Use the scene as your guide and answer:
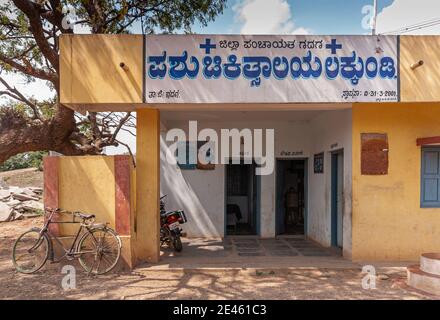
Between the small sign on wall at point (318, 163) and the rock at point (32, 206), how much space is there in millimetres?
10820

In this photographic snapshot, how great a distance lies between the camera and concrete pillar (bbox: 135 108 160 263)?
6199mm

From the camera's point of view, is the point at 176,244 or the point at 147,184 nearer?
the point at 147,184

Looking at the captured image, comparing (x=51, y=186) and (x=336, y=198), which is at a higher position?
(x=51, y=186)

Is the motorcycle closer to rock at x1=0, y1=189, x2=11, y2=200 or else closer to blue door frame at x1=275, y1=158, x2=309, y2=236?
blue door frame at x1=275, y1=158, x2=309, y2=236

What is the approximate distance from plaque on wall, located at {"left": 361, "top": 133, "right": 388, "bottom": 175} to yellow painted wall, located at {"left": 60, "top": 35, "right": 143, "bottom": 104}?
159 inches

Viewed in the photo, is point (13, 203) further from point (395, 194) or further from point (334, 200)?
point (395, 194)

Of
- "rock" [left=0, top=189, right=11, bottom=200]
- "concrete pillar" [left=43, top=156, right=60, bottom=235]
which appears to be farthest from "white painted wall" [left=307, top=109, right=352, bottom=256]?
"rock" [left=0, top=189, right=11, bottom=200]

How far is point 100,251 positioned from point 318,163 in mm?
5220

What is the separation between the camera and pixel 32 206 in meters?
13.9

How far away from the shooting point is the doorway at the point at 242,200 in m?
9.33

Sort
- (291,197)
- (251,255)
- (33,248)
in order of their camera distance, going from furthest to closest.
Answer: (291,197) → (251,255) → (33,248)

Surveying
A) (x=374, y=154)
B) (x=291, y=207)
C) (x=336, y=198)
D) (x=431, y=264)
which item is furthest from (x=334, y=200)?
(x=291, y=207)

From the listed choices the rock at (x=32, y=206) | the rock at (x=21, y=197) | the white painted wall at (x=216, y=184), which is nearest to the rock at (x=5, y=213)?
the rock at (x=32, y=206)

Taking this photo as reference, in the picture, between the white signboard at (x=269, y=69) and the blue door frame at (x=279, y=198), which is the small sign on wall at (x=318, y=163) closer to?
the blue door frame at (x=279, y=198)
